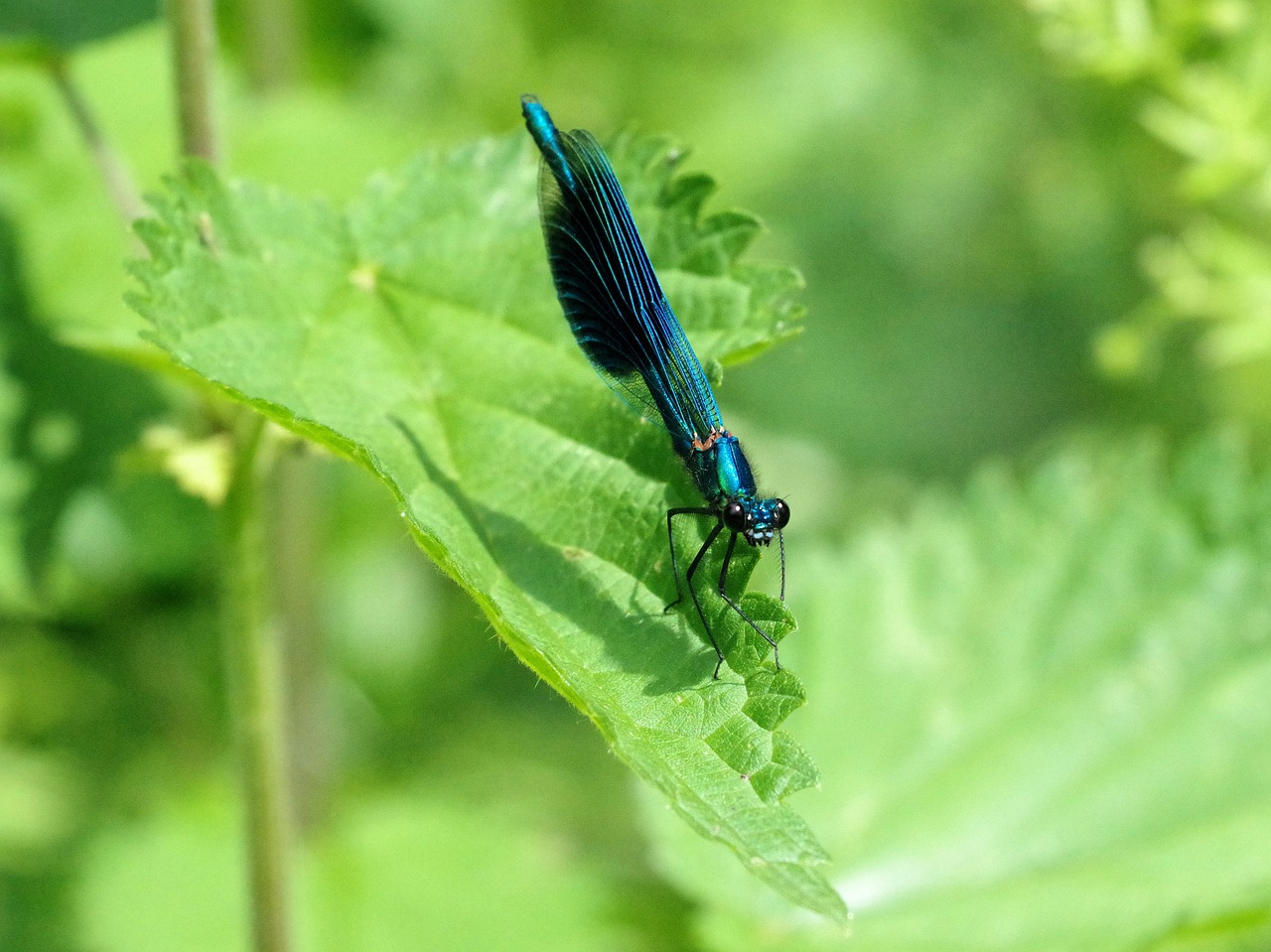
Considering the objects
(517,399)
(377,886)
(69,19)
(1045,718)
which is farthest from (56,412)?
(1045,718)

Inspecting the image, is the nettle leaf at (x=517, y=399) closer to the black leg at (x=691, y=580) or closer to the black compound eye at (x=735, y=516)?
the black leg at (x=691, y=580)

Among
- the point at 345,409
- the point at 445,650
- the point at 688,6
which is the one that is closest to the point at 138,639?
the point at 445,650

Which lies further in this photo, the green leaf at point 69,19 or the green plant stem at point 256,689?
the green leaf at point 69,19

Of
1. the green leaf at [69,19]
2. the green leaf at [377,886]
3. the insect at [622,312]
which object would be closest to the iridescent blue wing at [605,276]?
the insect at [622,312]

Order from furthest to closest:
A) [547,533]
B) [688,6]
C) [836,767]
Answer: [688,6] < [836,767] < [547,533]

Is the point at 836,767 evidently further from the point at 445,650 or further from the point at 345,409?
the point at 445,650

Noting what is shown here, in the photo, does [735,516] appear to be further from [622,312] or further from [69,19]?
[69,19]
